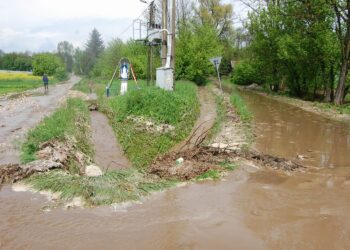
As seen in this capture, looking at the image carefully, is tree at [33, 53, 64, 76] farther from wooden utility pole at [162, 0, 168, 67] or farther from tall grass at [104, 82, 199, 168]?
tall grass at [104, 82, 199, 168]

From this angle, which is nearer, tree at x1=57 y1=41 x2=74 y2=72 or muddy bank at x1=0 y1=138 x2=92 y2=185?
muddy bank at x1=0 y1=138 x2=92 y2=185

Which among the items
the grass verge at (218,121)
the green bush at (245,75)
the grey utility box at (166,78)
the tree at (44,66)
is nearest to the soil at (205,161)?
the grass verge at (218,121)

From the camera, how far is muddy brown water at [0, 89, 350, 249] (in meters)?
5.11

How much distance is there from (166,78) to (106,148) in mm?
8869

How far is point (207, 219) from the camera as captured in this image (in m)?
5.81

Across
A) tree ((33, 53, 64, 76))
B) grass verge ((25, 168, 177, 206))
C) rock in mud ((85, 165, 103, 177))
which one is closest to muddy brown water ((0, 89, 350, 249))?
grass verge ((25, 168, 177, 206))

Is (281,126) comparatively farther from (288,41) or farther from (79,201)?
(288,41)

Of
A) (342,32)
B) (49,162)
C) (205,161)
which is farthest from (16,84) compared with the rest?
(205,161)

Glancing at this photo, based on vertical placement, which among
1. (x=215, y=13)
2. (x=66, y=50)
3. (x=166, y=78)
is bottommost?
(x=166, y=78)

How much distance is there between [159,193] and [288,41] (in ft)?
72.0

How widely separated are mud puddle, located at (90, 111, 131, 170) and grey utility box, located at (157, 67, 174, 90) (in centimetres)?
488

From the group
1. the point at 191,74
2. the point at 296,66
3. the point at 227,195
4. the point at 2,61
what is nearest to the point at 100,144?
the point at 227,195

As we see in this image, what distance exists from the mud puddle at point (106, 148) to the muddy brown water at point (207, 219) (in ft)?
8.94

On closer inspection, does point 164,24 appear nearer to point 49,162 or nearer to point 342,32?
point 342,32
